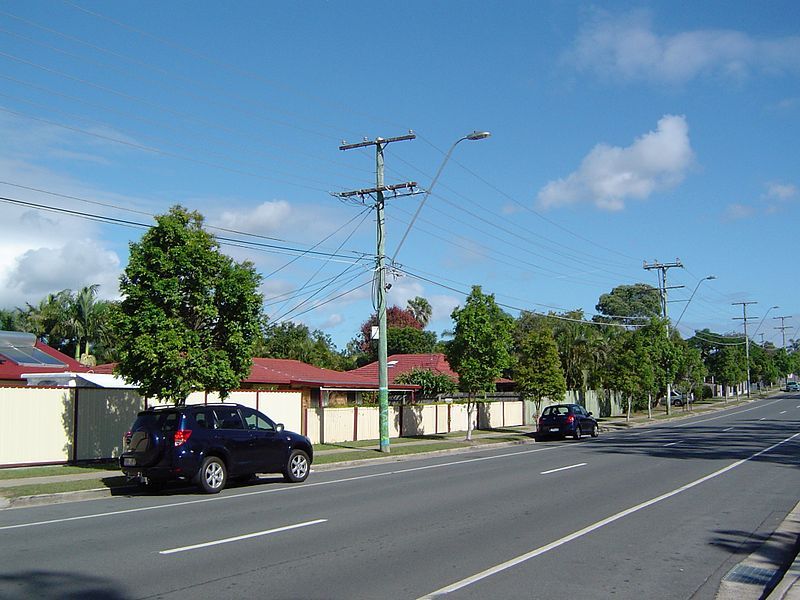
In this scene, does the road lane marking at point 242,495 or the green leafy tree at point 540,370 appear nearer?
the road lane marking at point 242,495

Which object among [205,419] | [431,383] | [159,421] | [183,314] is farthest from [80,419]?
[431,383]

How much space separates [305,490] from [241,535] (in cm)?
573

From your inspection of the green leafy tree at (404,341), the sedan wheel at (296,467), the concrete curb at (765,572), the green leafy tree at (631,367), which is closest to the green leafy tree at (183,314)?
the sedan wheel at (296,467)

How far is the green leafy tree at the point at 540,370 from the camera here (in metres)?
38.2

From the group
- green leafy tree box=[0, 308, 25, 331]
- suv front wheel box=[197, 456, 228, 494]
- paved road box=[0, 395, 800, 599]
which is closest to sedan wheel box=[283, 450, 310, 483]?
paved road box=[0, 395, 800, 599]

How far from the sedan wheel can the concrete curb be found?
33.3 feet

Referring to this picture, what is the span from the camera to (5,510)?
14.0m

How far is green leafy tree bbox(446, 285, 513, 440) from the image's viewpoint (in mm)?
31422

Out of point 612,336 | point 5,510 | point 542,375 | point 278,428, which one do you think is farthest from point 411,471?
point 612,336

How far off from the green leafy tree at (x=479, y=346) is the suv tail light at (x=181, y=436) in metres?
17.2

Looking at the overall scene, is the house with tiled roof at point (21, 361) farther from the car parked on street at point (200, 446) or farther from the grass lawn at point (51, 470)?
the car parked on street at point (200, 446)

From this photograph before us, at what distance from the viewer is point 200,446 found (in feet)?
51.6

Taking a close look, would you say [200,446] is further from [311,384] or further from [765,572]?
[311,384]

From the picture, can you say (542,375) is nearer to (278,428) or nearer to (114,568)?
(278,428)
